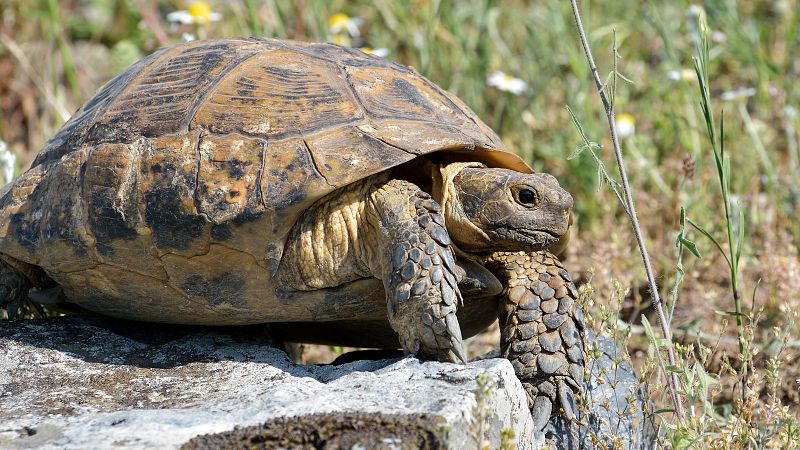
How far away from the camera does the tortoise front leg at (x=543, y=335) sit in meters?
3.26

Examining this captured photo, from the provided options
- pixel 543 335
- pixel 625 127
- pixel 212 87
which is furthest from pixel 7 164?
pixel 625 127

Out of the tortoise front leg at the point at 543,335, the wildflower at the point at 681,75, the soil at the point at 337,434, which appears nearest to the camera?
the soil at the point at 337,434

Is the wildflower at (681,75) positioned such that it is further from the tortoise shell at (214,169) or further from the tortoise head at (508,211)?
the tortoise head at (508,211)

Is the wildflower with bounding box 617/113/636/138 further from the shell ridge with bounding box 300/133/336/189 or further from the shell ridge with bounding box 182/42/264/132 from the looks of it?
the shell ridge with bounding box 300/133/336/189

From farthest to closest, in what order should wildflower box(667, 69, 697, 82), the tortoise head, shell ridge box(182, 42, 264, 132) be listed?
wildflower box(667, 69, 697, 82), shell ridge box(182, 42, 264, 132), the tortoise head

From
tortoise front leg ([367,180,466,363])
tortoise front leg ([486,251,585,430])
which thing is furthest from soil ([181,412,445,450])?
tortoise front leg ([486,251,585,430])

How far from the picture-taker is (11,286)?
405cm

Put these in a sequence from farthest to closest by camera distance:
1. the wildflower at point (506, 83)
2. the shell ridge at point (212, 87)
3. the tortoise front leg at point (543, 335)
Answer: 1. the wildflower at point (506, 83)
2. the shell ridge at point (212, 87)
3. the tortoise front leg at point (543, 335)

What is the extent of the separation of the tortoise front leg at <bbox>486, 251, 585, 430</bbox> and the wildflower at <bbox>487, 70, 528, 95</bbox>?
284 centimetres

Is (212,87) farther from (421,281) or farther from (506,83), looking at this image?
(506,83)

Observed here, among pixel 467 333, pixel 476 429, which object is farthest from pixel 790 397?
pixel 476 429

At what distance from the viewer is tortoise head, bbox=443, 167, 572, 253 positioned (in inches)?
133

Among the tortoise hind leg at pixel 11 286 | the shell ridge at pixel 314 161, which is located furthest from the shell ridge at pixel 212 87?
the tortoise hind leg at pixel 11 286

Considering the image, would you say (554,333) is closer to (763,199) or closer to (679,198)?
(679,198)
